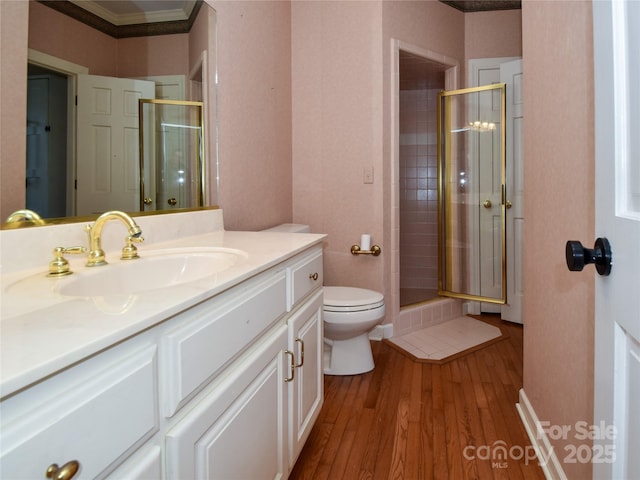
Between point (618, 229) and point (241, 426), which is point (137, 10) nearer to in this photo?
point (241, 426)

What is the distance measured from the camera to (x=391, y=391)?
2.14 meters

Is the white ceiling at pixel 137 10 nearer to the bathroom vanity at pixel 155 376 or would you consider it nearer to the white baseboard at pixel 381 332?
the bathroom vanity at pixel 155 376

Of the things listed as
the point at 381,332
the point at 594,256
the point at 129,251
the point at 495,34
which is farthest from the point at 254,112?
the point at 495,34

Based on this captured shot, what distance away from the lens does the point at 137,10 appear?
140 cm

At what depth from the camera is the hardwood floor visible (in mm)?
1514

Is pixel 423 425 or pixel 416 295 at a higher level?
pixel 416 295

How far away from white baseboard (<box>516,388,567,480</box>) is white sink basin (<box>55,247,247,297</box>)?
1222mm

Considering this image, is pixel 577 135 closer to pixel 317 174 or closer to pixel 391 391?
pixel 391 391

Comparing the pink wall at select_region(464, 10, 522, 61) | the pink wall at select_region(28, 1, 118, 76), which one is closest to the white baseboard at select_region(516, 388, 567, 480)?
the pink wall at select_region(28, 1, 118, 76)

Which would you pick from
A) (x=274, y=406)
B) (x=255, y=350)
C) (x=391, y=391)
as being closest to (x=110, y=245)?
(x=255, y=350)

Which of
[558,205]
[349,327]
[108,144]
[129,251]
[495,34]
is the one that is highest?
[495,34]

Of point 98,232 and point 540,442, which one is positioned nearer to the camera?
point 98,232

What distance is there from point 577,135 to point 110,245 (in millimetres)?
1384

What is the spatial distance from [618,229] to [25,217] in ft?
3.87
